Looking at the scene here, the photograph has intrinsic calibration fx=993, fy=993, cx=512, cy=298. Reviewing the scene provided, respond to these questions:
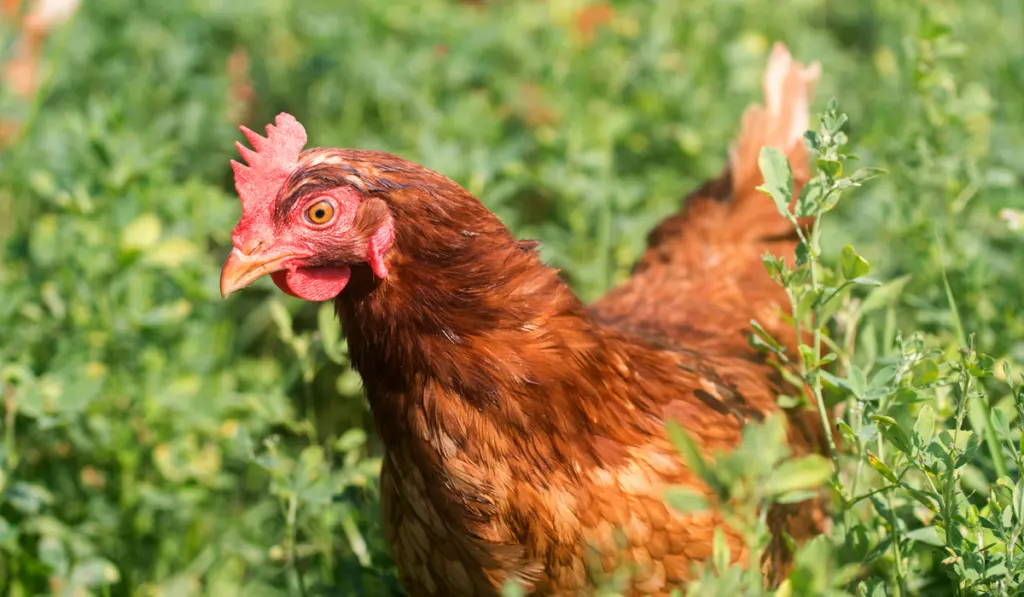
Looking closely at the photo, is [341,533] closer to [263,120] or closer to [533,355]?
[533,355]

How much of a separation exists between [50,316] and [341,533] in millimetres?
1154

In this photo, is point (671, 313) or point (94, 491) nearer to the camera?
point (671, 313)

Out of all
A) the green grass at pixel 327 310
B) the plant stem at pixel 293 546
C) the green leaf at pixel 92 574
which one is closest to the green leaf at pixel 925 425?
the green grass at pixel 327 310

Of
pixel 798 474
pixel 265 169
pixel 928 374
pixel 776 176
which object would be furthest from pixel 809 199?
pixel 265 169

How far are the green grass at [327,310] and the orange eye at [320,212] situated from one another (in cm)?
53

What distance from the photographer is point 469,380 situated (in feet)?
6.27

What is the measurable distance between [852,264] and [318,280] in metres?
1.00

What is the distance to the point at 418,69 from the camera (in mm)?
3996

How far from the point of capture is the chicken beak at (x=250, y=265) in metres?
1.88

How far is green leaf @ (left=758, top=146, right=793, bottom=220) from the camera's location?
1.85m

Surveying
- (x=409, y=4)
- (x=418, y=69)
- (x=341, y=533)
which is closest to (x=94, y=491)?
(x=341, y=533)

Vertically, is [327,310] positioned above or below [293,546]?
above

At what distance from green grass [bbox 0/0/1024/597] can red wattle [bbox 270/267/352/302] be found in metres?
0.42

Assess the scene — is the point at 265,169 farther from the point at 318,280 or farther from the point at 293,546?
the point at 293,546
